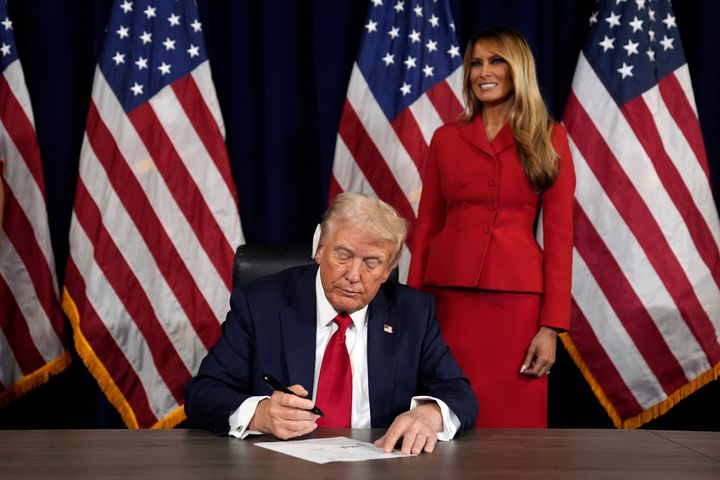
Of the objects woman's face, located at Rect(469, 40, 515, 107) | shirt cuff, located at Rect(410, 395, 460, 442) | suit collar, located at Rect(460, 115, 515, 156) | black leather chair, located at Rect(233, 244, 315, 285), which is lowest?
shirt cuff, located at Rect(410, 395, 460, 442)

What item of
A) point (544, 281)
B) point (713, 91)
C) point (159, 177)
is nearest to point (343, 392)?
point (544, 281)

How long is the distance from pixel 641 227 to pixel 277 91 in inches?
63.0

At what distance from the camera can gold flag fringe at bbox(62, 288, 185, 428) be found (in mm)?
3605

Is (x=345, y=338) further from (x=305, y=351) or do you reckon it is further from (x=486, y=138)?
(x=486, y=138)

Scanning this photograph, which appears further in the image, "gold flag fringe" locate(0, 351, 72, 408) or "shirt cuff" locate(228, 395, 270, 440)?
"gold flag fringe" locate(0, 351, 72, 408)

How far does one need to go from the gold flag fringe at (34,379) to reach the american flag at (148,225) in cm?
16

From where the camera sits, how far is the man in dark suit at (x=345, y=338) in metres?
2.00

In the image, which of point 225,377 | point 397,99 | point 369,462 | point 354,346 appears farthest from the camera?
point 397,99

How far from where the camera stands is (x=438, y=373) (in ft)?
6.82

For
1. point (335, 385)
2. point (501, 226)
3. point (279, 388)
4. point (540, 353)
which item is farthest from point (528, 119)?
point (279, 388)

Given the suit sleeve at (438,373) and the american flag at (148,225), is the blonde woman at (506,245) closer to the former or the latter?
the suit sleeve at (438,373)

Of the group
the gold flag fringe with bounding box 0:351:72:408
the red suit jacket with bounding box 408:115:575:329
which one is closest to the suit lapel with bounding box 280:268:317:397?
the red suit jacket with bounding box 408:115:575:329

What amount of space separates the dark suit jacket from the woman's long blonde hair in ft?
2.96

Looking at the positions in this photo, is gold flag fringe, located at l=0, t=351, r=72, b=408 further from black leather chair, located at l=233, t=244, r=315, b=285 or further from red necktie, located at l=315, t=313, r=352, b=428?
red necktie, located at l=315, t=313, r=352, b=428
